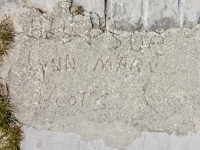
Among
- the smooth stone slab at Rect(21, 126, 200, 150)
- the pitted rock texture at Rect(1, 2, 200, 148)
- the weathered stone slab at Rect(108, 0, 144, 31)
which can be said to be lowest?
the smooth stone slab at Rect(21, 126, 200, 150)

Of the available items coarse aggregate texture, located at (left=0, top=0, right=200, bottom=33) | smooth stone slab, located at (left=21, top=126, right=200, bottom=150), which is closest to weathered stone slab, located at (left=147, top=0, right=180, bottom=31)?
coarse aggregate texture, located at (left=0, top=0, right=200, bottom=33)

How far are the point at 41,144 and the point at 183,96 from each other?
30.5 inches

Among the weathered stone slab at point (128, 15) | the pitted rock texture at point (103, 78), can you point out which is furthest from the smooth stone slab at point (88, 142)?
the weathered stone slab at point (128, 15)

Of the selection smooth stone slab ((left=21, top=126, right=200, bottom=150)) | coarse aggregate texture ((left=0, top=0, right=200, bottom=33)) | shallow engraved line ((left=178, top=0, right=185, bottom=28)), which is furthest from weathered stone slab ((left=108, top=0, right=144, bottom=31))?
smooth stone slab ((left=21, top=126, right=200, bottom=150))

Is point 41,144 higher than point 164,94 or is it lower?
lower

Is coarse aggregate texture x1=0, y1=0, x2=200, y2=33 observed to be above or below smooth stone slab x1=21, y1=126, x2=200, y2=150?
above

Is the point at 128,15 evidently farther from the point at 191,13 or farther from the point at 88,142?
the point at 88,142

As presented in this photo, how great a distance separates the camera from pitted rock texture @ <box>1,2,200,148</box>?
2.17m

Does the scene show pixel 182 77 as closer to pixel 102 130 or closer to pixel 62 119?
pixel 102 130

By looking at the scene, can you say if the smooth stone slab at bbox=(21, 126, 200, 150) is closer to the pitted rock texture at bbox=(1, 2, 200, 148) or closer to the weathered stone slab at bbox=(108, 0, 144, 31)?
the pitted rock texture at bbox=(1, 2, 200, 148)

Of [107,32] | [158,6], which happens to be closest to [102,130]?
[107,32]

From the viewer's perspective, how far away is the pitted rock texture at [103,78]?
7.11 ft

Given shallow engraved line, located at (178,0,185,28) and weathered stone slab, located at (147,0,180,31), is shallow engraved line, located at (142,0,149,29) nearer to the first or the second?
weathered stone slab, located at (147,0,180,31)

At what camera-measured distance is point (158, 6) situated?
218cm
